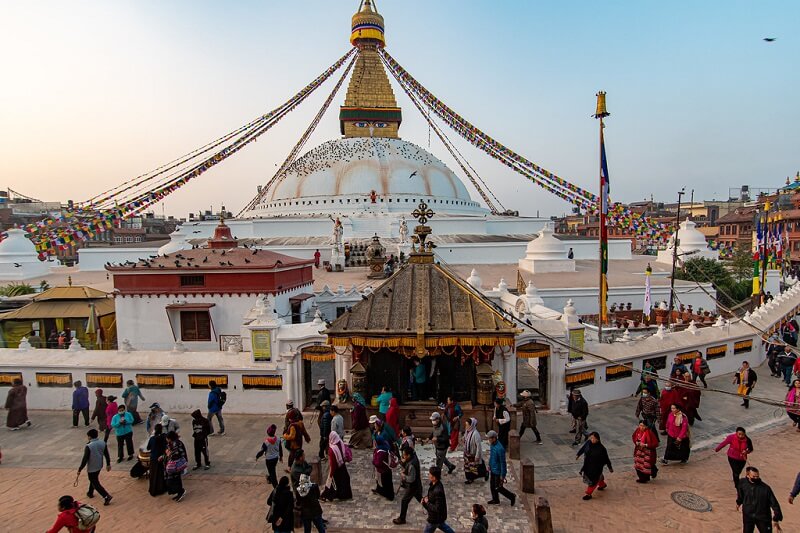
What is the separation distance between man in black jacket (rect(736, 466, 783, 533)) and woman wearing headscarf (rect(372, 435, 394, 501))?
3.70 metres

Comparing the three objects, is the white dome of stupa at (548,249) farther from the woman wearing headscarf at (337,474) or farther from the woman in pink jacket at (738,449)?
the woman wearing headscarf at (337,474)

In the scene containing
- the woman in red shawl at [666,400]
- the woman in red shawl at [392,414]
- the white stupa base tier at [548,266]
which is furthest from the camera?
the white stupa base tier at [548,266]

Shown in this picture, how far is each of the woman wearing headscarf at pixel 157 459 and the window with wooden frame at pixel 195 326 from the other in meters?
6.07

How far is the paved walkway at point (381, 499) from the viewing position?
5258 millimetres

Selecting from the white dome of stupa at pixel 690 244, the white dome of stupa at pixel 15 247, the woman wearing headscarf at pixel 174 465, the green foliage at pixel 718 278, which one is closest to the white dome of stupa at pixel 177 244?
the white dome of stupa at pixel 15 247

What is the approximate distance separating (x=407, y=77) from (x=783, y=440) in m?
27.6

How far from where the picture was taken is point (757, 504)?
4539 millimetres

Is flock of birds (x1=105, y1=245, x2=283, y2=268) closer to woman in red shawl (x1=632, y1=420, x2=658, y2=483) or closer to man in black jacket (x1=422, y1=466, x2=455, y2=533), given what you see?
man in black jacket (x1=422, y1=466, x2=455, y2=533)

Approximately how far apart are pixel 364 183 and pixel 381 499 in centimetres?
2722

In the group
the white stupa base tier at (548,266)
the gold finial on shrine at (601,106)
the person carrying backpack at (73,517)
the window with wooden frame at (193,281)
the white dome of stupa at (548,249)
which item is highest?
the gold finial on shrine at (601,106)

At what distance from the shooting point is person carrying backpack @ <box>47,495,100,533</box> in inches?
165

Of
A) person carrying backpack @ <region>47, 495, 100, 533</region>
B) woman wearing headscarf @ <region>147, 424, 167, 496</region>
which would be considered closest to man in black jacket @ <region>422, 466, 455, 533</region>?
person carrying backpack @ <region>47, 495, 100, 533</region>

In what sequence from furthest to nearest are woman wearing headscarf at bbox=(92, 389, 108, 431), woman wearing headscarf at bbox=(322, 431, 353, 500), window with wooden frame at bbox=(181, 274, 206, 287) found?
1. window with wooden frame at bbox=(181, 274, 206, 287)
2. woman wearing headscarf at bbox=(92, 389, 108, 431)
3. woman wearing headscarf at bbox=(322, 431, 353, 500)

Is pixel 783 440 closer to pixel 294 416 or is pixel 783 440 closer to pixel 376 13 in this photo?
pixel 294 416
